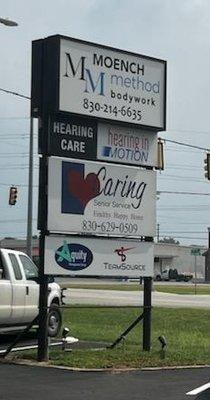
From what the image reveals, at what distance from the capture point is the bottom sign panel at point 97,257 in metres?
13.1

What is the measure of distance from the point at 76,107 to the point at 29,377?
4819mm

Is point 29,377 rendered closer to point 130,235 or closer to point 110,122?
point 130,235

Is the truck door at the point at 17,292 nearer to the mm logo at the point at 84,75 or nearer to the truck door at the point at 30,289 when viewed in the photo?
the truck door at the point at 30,289

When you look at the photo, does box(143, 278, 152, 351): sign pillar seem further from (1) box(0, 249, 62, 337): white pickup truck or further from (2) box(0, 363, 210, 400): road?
(2) box(0, 363, 210, 400): road

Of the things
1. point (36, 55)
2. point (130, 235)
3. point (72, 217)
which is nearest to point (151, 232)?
point (130, 235)

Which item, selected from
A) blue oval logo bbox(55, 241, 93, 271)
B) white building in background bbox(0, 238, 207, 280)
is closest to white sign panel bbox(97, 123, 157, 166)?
blue oval logo bbox(55, 241, 93, 271)

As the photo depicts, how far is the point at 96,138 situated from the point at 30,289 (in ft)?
13.1

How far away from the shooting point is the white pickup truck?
50.2 ft

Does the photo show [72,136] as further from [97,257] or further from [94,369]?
[94,369]

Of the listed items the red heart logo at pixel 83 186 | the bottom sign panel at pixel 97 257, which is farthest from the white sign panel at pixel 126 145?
the bottom sign panel at pixel 97 257

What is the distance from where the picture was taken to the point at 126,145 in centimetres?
1447

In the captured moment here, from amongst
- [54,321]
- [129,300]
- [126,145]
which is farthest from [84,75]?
[129,300]

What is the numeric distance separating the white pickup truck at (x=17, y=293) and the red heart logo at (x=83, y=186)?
2.64m

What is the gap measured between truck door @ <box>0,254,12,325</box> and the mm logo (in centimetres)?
401
